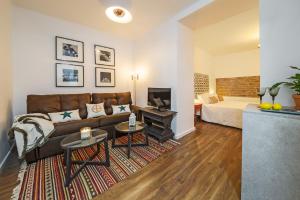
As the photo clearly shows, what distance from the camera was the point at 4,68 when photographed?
2.04m

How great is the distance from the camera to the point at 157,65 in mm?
3328

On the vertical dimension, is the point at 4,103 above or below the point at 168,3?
below

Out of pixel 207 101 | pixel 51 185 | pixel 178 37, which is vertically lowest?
pixel 51 185

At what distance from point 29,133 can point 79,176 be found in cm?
96

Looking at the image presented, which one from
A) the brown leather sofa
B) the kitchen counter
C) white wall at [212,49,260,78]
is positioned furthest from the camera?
white wall at [212,49,260,78]

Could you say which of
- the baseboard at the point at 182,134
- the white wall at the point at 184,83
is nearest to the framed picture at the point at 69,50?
the white wall at the point at 184,83

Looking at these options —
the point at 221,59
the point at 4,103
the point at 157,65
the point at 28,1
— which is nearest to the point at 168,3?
the point at 157,65

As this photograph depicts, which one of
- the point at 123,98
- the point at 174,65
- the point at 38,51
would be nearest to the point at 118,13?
the point at 174,65

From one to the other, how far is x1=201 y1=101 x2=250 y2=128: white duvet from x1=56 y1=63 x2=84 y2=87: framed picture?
3.81m

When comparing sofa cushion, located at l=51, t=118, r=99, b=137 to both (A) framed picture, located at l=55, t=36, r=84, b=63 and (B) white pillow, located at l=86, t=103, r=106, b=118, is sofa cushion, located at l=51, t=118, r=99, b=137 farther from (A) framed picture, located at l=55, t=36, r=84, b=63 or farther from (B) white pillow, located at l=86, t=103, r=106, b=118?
(A) framed picture, located at l=55, t=36, r=84, b=63

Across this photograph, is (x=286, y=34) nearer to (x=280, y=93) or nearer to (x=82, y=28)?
(x=280, y=93)

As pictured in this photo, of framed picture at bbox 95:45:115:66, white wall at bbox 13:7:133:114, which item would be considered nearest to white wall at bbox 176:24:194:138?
framed picture at bbox 95:45:115:66

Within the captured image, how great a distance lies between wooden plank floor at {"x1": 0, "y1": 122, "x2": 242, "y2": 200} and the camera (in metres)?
1.41

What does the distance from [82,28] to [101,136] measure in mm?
2819
